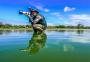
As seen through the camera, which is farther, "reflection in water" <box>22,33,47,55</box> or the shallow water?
"reflection in water" <box>22,33,47,55</box>

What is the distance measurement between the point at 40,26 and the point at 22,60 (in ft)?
38.8

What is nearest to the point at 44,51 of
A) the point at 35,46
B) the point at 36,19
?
the point at 35,46

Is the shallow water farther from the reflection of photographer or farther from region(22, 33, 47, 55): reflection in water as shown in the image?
the reflection of photographer

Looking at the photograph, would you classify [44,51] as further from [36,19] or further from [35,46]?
[36,19]

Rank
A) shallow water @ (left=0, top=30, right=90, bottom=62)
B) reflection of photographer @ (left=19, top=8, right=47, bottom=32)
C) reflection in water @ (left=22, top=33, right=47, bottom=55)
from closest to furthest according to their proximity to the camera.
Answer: shallow water @ (left=0, top=30, right=90, bottom=62) < reflection in water @ (left=22, top=33, right=47, bottom=55) < reflection of photographer @ (left=19, top=8, right=47, bottom=32)

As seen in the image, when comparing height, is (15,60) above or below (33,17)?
below

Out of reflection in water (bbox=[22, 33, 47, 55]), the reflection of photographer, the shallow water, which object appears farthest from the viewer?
the reflection of photographer

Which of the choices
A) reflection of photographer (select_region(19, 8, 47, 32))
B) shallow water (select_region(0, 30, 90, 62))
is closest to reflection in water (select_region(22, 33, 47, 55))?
shallow water (select_region(0, 30, 90, 62))

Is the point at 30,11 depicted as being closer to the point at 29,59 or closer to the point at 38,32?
the point at 38,32

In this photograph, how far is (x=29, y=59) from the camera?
6.27m

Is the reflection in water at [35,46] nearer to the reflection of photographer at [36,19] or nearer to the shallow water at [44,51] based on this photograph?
the shallow water at [44,51]

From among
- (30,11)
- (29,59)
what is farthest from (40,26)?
(29,59)

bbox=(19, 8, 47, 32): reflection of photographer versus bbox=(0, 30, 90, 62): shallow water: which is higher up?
bbox=(19, 8, 47, 32): reflection of photographer

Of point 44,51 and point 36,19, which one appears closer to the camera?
point 44,51
